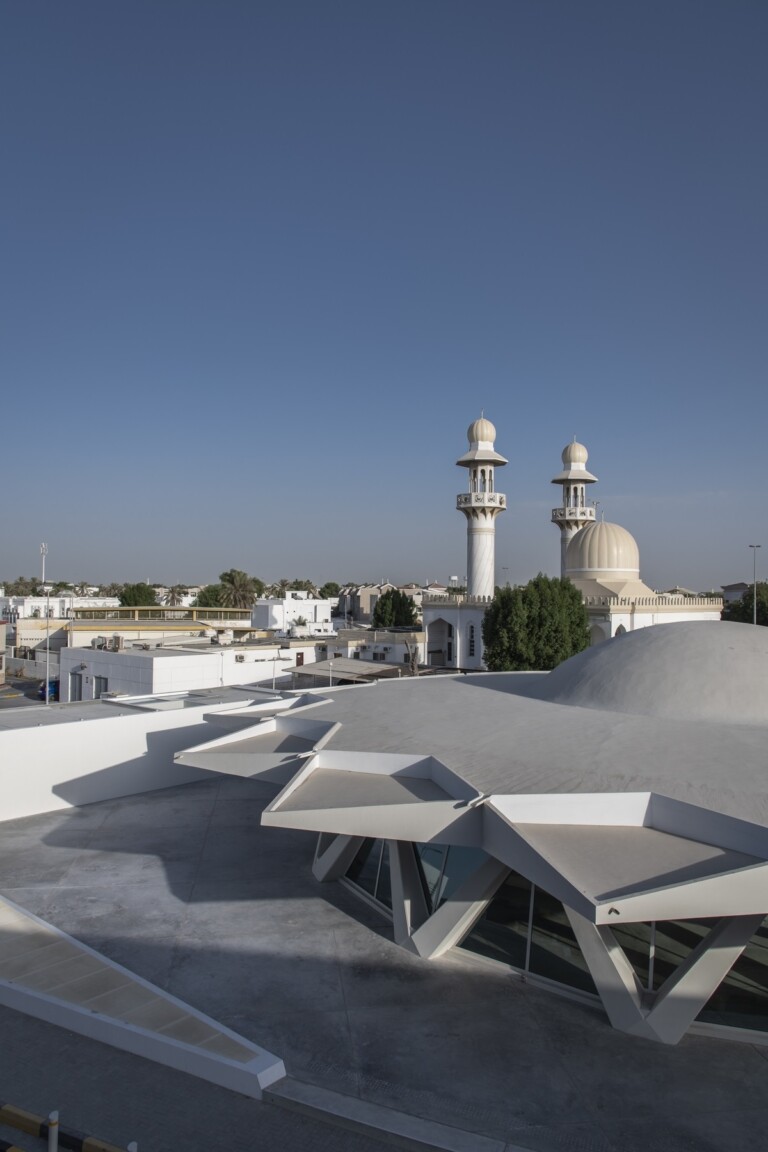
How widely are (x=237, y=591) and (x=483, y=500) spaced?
47613 mm

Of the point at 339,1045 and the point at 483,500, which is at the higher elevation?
the point at 483,500

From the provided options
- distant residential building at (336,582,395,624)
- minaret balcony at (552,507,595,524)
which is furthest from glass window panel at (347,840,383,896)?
distant residential building at (336,582,395,624)

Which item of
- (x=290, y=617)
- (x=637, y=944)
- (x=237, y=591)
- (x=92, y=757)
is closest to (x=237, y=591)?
(x=237, y=591)

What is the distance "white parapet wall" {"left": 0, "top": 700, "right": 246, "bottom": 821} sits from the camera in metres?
20.2

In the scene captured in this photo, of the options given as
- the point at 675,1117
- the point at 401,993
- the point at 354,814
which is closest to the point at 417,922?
the point at 401,993

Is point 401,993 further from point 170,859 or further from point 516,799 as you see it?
point 170,859

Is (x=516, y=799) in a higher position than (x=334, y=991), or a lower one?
higher

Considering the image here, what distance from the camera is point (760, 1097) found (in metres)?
9.47

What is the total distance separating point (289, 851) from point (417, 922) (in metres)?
5.36

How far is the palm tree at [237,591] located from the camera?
9656 cm

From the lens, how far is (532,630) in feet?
140

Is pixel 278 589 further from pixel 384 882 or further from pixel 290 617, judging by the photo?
pixel 384 882

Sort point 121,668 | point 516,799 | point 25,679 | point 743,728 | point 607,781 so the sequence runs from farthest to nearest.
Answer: point 25,679
point 121,668
point 743,728
point 607,781
point 516,799

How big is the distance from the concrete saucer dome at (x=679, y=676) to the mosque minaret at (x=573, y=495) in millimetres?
42412
